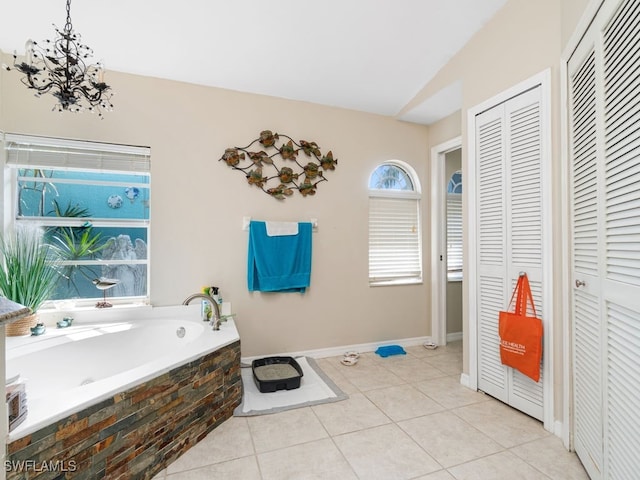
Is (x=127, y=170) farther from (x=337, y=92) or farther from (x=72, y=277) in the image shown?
(x=337, y=92)

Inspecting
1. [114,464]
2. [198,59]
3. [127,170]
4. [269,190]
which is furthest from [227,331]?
[198,59]

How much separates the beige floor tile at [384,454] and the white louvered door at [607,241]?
0.82m

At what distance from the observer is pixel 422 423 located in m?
2.15

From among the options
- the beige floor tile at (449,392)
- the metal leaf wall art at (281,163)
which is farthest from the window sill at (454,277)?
the metal leaf wall art at (281,163)

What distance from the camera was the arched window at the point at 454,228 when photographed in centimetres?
397

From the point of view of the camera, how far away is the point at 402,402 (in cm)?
244

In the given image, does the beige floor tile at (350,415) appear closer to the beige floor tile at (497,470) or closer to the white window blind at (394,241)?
the beige floor tile at (497,470)

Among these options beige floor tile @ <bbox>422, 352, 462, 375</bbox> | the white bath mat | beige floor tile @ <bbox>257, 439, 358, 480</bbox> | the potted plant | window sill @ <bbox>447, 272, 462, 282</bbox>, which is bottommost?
beige floor tile @ <bbox>257, 439, 358, 480</bbox>

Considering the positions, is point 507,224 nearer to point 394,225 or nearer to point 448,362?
point 394,225

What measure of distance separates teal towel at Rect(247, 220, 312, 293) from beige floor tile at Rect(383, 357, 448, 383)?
115 centimetres

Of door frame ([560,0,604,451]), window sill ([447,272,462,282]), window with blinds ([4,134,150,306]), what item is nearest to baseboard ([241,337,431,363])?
window sill ([447,272,462,282])

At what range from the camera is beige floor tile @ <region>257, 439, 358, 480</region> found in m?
1.67

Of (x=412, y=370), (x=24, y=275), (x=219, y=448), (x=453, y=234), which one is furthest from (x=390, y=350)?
(x=24, y=275)

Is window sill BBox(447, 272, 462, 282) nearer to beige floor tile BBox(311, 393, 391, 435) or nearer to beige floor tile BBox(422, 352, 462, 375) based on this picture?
beige floor tile BBox(422, 352, 462, 375)
